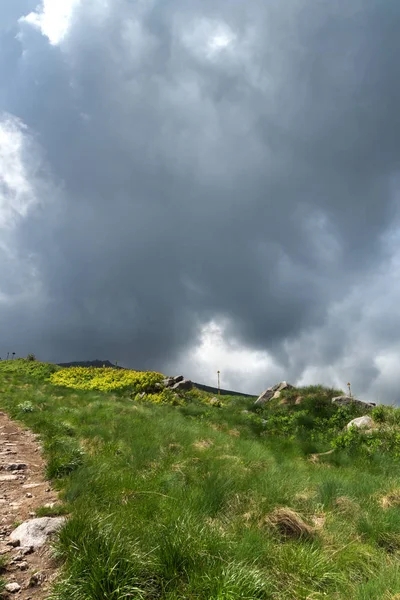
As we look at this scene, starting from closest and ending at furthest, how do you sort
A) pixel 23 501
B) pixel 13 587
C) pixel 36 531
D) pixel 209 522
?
pixel 13 587
pixel 36 531
pixel 209 522
pixel 23 501

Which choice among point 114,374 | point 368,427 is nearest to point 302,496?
point 368,427

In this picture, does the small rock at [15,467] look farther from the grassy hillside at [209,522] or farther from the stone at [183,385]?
the stone at [183,385]

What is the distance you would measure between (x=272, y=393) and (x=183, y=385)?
8085 mm

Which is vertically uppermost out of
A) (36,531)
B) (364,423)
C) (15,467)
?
(364,423)

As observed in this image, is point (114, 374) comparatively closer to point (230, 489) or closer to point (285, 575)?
point (230, 489)

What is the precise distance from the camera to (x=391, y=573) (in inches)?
153

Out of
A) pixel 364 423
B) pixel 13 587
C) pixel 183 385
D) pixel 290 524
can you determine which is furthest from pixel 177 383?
pixel 13 587

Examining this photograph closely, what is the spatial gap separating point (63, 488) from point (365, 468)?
9.12m

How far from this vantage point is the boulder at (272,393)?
26422mm

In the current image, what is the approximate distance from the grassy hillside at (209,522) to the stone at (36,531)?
33 centimetres

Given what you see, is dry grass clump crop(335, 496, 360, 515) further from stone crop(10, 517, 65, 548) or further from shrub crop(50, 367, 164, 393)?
shrub crop(50, 367, 164, 393)

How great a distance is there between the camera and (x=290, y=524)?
16.7ft

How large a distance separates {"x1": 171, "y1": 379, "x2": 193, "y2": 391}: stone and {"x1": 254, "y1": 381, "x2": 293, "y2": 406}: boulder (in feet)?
23.0

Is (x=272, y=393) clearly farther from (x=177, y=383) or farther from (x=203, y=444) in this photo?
(x=203, y=444)
